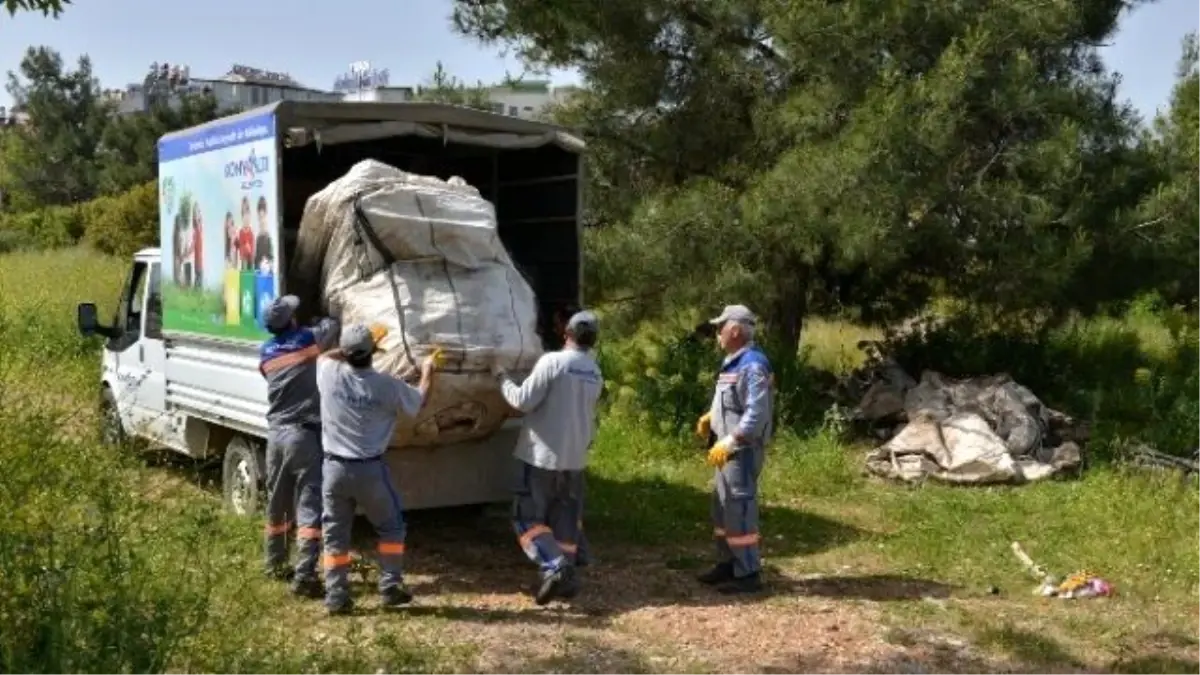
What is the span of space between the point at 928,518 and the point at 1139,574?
1.69 meters

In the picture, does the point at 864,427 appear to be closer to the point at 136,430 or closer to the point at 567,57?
the point at 567,57

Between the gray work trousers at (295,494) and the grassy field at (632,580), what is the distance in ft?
0.73

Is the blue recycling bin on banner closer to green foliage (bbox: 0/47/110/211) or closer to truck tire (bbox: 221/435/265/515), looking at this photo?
truck tire (bbox: 221/435/265/515)

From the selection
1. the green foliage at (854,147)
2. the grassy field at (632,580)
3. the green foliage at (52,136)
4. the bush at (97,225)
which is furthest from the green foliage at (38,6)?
the green foliage at (52,136)

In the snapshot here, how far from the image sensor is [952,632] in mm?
6492

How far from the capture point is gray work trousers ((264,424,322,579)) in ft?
22.0

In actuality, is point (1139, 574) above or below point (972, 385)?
below

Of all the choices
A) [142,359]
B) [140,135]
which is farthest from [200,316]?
[140,135]

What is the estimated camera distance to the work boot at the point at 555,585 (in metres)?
6.79

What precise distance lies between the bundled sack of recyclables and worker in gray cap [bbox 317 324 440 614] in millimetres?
309

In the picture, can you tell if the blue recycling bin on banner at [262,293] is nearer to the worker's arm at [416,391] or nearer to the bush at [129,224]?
the worker's arm at [416,391]

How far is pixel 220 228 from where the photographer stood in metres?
7.93

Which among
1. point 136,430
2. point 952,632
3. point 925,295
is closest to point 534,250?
point 136,430

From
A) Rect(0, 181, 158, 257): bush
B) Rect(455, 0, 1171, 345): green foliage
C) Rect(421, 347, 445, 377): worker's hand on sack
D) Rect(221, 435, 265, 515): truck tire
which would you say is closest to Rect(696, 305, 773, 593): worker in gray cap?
Rect(421, 347, 445, 377): worker's hand on sack
